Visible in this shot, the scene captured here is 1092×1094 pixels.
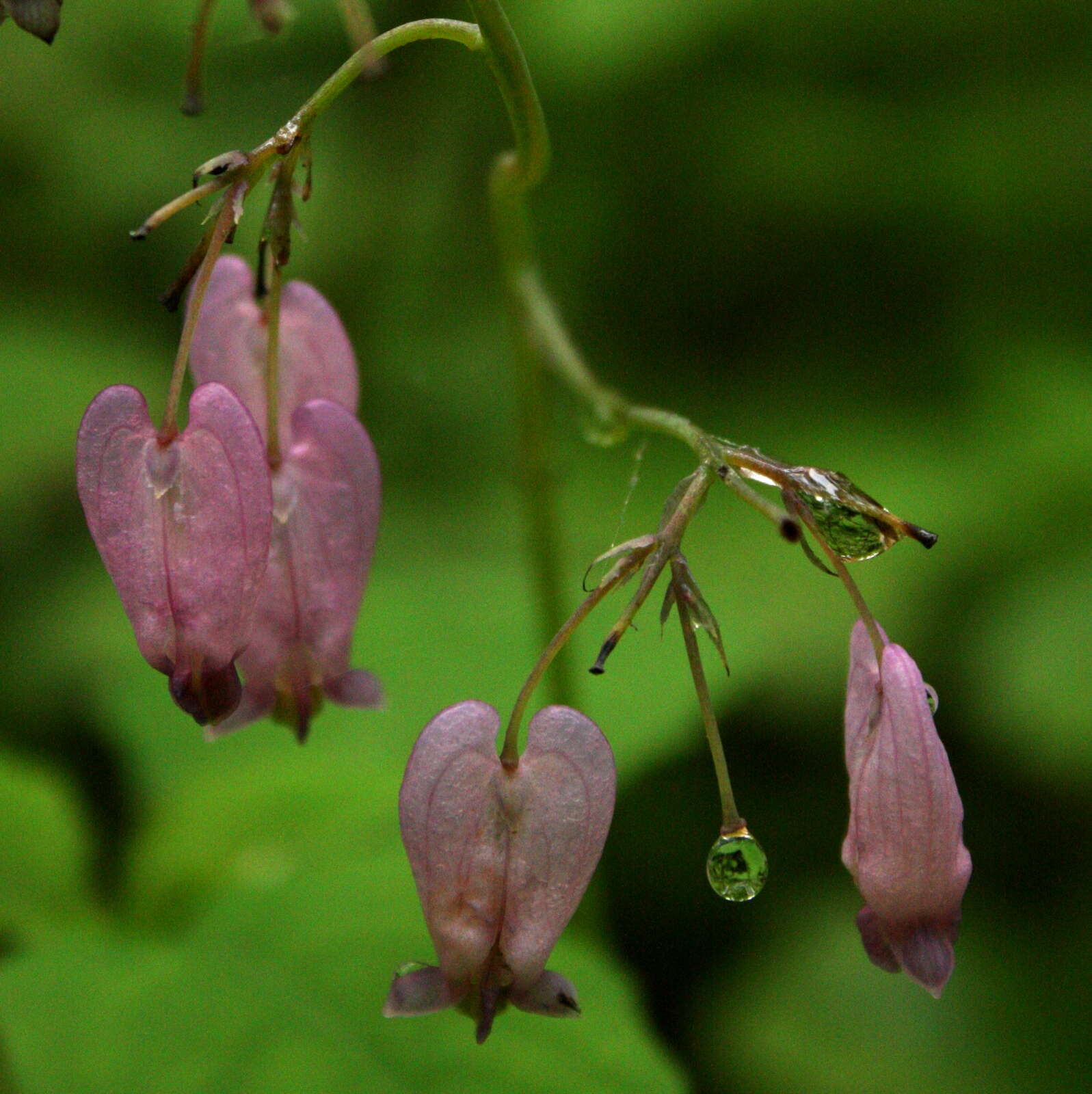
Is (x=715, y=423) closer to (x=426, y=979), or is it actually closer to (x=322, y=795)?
(x=322, y=795)

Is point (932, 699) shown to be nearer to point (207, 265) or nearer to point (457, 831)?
point (457, 831)

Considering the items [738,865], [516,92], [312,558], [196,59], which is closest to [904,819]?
[738,865]

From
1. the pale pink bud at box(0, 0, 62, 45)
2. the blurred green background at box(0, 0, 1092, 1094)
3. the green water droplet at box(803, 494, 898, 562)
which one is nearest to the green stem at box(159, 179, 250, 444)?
the pale pink bud at box(0, 0, 62, 45)

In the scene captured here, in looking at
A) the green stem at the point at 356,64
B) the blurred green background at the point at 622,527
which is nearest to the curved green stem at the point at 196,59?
the green stem at the point at 356,64

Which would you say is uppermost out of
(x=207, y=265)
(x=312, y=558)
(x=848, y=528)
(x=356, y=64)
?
(x=356, y=64)

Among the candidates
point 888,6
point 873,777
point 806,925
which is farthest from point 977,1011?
point 888,6

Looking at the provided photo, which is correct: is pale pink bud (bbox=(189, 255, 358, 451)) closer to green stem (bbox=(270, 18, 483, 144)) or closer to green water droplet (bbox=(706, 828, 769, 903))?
green stem (bbox=(270, 18, 483, 144))

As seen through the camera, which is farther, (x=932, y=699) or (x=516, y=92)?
(x=516, y=92)
